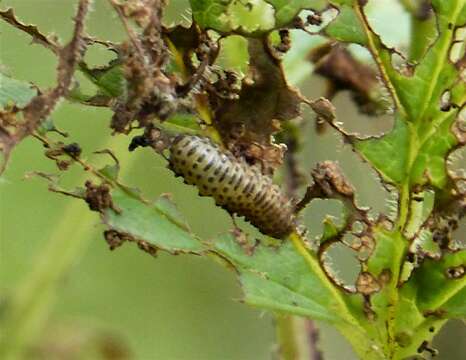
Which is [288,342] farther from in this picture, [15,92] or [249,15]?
[15,92]

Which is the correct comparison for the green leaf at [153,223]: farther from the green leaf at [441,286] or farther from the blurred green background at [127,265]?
the blurred green background at [127,265]

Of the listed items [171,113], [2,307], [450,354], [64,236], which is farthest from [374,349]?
[450,354]

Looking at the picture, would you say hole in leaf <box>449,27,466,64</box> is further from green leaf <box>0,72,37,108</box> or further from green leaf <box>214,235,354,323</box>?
green leaf <box>0,72,37,108</box>

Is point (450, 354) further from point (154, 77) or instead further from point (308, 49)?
point (154, 77)

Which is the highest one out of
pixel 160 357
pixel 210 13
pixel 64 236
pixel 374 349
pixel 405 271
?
pixel 210 13

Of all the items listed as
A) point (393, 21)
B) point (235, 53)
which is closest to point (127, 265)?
point (393, 21)

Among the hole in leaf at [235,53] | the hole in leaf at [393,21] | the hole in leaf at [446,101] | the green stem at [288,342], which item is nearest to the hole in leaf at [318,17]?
the hole in leaf at [235,53]
